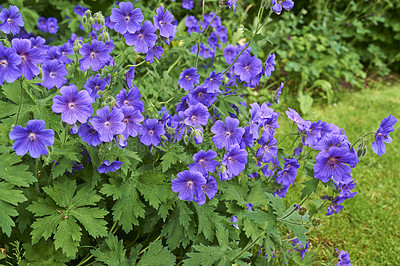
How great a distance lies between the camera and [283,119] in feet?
12.1

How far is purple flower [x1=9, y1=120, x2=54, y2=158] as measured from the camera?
1.22m

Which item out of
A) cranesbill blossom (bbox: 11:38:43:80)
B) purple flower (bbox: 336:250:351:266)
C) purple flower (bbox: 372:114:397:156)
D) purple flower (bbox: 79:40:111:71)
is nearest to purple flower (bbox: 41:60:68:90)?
purple flower (bbox: 79:40:111:71)

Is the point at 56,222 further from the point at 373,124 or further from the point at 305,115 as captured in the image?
the point at 373,124

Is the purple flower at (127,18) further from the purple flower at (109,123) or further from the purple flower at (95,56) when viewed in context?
the purple flower at (109,123)

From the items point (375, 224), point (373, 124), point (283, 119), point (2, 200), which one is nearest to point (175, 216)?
point (2, 200)

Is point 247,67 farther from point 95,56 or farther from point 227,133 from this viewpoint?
point 95,56

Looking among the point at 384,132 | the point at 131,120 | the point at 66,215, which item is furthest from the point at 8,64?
the point at 384,132

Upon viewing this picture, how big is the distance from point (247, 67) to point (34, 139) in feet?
3.52

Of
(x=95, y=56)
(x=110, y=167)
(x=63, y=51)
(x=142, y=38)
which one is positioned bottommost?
(x=110, y=167)

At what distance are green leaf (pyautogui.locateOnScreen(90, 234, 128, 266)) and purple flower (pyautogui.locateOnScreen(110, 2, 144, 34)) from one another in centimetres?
88

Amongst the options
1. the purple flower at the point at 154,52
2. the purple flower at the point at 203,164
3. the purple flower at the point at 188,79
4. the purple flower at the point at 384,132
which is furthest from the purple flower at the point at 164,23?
the purple flower at the point at 384,132

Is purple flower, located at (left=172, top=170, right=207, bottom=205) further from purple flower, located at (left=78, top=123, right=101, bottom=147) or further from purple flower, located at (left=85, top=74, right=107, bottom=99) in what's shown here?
purple flower, located at (left=85, top=74, right=107, bottom=99)

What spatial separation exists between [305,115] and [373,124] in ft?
2.32

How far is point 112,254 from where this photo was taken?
1.58m
